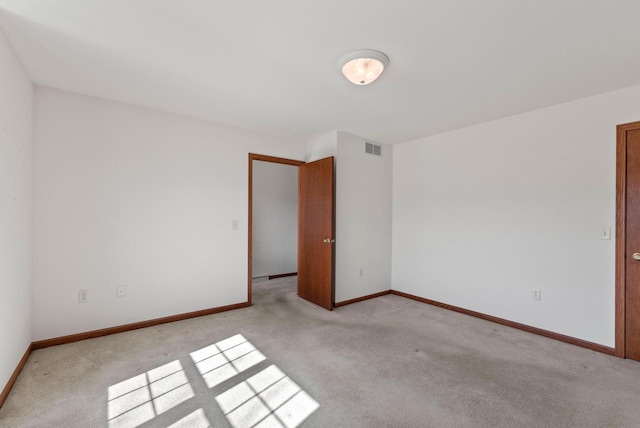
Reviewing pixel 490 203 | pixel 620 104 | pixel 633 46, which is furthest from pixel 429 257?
pixel 633 46

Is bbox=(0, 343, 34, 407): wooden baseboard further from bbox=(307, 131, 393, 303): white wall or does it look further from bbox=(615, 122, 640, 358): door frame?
bbox=(615, 122, 640, 358): door frame

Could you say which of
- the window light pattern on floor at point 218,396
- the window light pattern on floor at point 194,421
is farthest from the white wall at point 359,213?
the window light pattern on floor at point 194,421

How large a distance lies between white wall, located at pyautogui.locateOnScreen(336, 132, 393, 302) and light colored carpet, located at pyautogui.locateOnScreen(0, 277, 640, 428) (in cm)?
97

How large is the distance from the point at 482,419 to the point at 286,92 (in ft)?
9.37

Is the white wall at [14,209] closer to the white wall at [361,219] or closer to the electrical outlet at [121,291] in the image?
the electrical outlet at [121,291]

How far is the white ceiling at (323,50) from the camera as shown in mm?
1599

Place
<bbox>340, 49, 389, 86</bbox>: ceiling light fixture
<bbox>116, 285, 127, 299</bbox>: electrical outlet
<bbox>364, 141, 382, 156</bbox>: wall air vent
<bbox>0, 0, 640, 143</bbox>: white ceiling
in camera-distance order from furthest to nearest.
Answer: <bbox>364, 141, 382, 156</bbox>: wall air vent < <bbox>116, 285, 127, 299</bbox>: electrical outlet < <bbox>340, 49, 389, 86</bbox>: ceiling light fixture < <bbox>0, 0, 640, 143</bbox>: white ceiling

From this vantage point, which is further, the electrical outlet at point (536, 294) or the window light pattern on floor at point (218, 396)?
the electrical outlet at point (536, 294)

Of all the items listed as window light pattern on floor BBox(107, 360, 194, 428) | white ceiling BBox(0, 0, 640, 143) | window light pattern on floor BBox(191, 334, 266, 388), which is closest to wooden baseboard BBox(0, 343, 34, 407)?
window light pattern on floor BBox(107, 360, 194, 428)

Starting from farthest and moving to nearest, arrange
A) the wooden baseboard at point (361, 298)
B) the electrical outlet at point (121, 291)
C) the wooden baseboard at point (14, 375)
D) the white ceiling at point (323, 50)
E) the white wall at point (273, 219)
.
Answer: the white wall at point (273, 219) < the wooden baseboard at point (361, 298) < the electrical outlet at point (121, 291) < the wooden baseboard at point (14, 375) < the white ceiling at point (323, 50)

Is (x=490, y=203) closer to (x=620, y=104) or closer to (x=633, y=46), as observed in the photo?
(x=620, y=104)

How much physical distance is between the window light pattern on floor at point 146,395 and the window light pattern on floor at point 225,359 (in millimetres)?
157

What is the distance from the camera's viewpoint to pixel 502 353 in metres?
2.54

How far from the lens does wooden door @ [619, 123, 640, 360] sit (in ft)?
8.00
